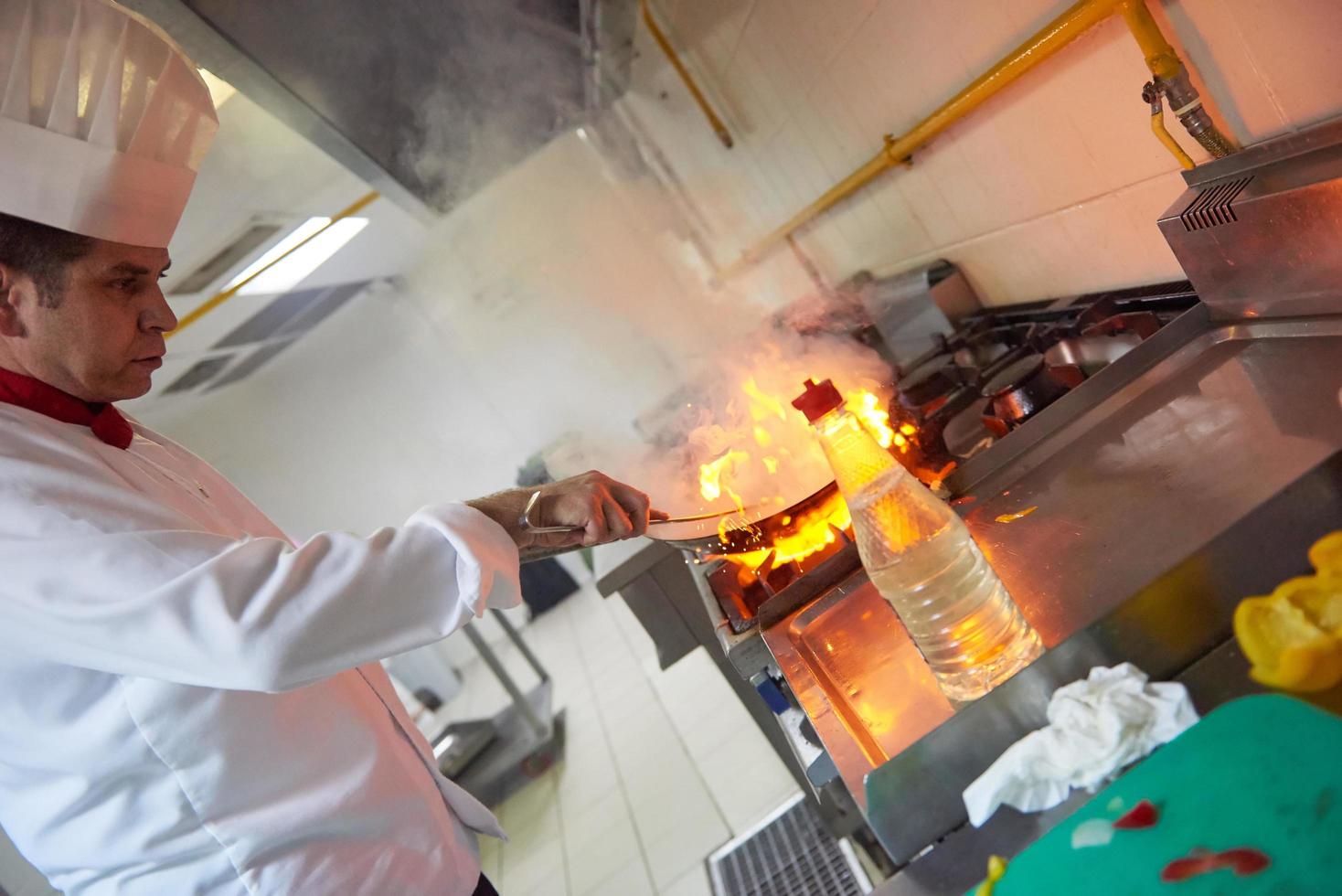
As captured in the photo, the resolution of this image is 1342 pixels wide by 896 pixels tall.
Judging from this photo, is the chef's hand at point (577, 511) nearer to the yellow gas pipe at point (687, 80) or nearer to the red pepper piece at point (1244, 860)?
the red pepper piece at point (1244, 860)

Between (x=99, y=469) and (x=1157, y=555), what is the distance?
51.1 inches

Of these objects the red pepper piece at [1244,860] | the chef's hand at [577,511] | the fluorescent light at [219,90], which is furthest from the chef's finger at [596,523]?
the fluorescent light at [219,90]

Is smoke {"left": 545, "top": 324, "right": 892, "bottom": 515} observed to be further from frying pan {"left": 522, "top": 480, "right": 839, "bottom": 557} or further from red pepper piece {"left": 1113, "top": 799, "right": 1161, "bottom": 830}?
red pepper piece {"left": 1113, "top": 799, "right": 1161, "bottom": 830}

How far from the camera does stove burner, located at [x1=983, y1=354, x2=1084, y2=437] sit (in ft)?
4.66

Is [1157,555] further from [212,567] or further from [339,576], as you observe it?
[212,567]

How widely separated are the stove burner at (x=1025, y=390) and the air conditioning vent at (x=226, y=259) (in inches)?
118

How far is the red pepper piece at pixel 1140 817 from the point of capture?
2.23 feet

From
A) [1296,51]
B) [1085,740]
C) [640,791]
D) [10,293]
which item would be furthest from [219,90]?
[640,791]

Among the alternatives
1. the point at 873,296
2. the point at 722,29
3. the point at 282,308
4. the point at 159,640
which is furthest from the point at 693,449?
the point at 282,308

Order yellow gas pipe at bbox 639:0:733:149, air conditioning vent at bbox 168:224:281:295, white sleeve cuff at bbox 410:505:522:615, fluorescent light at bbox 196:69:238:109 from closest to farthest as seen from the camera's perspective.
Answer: white sleeve cuff at bbox 410:505:522:615 → fluorescent light at bbox 196:69:238:109 → yellow gas pipe at bbox 639:0:733:149 → air conditioning vent at bbox 168:224:281:295

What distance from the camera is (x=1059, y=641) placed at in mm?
849

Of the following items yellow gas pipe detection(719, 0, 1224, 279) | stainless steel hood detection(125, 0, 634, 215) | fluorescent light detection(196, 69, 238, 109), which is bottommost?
yellow gas pipe detection(719, 0, 1224, 279)

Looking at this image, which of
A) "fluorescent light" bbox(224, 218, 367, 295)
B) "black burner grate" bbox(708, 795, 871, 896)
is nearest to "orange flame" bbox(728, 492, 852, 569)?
"black burner grate" bbox(708, 795, 871, 896)

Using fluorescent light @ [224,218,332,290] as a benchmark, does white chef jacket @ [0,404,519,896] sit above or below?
below
